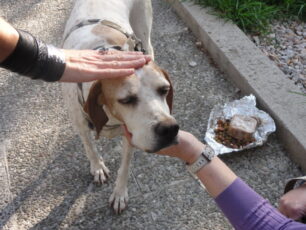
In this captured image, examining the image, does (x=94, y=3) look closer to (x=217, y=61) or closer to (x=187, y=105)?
(x=187, y=105)

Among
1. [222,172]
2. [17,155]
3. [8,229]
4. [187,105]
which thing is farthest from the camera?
[187,105]

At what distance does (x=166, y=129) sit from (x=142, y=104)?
18 centimetres

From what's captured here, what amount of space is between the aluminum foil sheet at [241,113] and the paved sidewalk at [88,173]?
0.09 m

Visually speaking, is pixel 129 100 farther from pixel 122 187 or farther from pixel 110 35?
pixel 122 187

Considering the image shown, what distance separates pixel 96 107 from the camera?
6.77 ft

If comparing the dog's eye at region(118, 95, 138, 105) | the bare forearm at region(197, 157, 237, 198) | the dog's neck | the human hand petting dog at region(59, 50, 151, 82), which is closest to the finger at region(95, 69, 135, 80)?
the human hand petting dog at region(59, 50, 151, 82)

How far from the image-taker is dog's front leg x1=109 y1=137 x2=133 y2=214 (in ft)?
8.31

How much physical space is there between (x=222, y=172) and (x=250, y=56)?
2027mm

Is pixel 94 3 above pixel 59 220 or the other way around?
above

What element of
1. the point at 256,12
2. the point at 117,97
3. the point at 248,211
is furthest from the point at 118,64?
the point at 256,12

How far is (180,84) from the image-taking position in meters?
3.52

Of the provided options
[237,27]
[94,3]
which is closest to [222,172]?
[94,3]

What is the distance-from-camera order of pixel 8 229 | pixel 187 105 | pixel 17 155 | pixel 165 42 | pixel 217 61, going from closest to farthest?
pixel 8 229 < pixel 17 155 < pixel 187 105 < pixel 217 61 < pixel 165 42

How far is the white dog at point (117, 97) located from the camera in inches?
76.1
